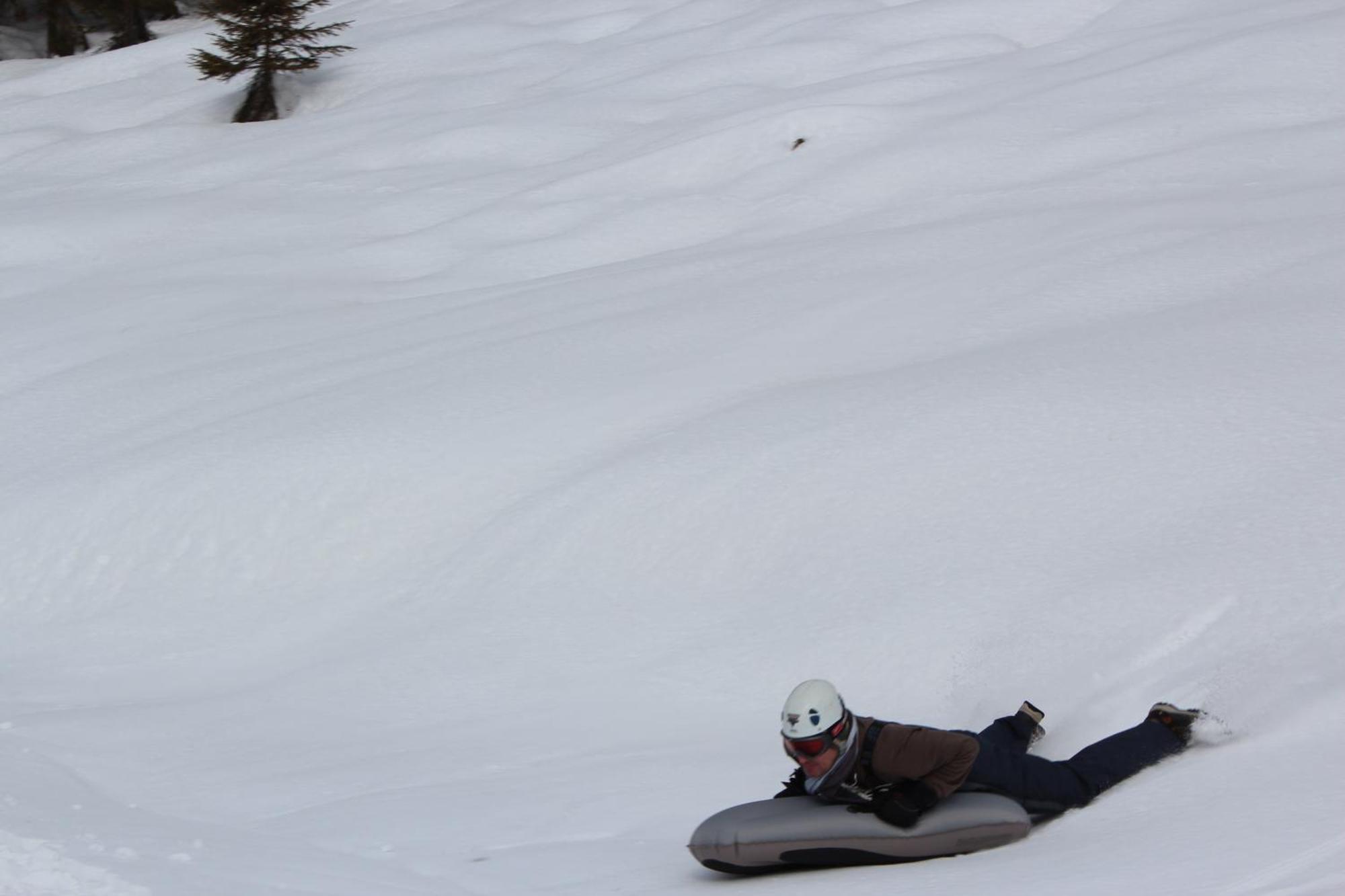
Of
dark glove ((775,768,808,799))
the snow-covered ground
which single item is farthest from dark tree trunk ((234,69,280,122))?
dark glove ((775,768,808,799))

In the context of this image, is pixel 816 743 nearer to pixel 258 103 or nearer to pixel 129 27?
pixel 258 103

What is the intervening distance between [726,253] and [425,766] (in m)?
6.28

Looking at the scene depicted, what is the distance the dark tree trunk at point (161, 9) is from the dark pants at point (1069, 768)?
1056 inches

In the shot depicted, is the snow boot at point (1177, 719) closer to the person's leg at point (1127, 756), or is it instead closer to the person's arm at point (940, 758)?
the person's leg at point (1127, 756)

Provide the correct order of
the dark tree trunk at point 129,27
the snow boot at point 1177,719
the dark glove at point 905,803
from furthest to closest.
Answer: the dark tree trunk at point 129,27
the snow boot at point 1177,719
the dark glove at point 905,803

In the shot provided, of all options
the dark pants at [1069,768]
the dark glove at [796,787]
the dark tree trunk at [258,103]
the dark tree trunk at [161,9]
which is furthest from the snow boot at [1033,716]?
the dark tree trunk at [161,9]

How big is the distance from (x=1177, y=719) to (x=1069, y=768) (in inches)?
17.0

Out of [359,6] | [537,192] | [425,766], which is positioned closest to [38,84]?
[359,6]

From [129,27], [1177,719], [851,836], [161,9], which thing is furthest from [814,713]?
[161,9]

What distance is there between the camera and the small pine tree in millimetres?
17828

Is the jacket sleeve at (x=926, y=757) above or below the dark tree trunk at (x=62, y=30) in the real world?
below

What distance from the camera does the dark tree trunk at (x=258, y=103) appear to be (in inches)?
727

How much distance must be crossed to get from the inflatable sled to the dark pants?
0.11 m

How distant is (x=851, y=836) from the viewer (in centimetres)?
457
